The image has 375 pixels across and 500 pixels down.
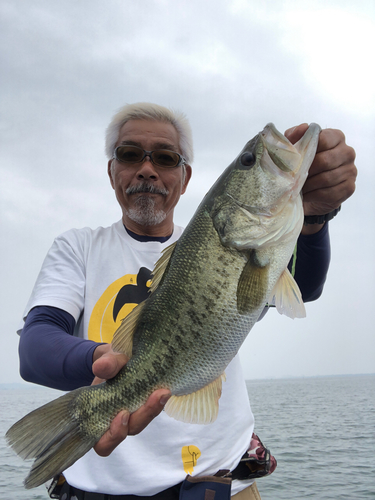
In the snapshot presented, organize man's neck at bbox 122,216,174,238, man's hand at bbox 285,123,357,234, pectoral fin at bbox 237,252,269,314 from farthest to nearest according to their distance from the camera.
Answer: man's neck at bbox 122,216,174,238 < man's hand at bbox 285,123,357,234 < pectoral fin at bbox 237,252,269,314

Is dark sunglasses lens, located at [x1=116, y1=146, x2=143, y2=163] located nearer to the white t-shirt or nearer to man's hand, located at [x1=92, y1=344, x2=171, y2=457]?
the white t-shirt

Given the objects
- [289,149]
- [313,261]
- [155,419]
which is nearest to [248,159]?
[289,149]

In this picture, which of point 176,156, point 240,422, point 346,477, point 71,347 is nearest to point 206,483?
point 240,422

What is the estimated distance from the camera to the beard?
3.15 meters

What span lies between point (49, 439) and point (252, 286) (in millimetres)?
1190

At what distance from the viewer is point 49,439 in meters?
1.70

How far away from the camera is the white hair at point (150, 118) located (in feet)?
11.2

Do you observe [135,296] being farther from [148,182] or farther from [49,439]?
[49,439]

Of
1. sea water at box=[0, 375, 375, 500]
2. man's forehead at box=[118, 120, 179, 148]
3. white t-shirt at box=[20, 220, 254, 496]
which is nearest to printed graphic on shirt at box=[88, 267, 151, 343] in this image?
white t-shirt at box=[20, 220, 254, 496]

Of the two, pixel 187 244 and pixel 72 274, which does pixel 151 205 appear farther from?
pixel 187 244

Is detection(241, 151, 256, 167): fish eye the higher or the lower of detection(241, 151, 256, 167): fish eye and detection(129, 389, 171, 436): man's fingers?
the higher

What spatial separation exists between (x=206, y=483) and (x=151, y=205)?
2.07 metres

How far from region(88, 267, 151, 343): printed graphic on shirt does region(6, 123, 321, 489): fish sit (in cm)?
86

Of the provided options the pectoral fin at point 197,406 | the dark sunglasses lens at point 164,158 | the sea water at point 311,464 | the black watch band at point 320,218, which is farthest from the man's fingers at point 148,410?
the sea water at point 311,464
